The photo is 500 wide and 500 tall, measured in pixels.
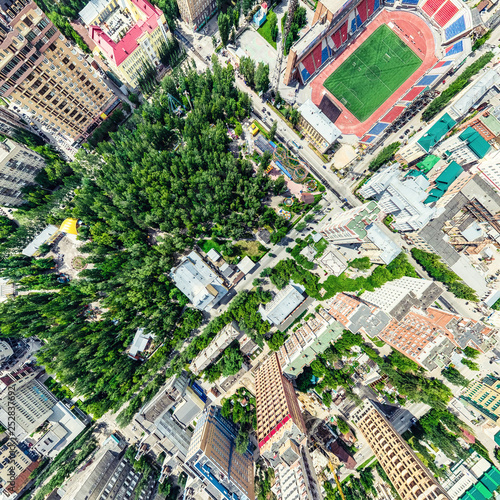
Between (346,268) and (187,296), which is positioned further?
(346,268)

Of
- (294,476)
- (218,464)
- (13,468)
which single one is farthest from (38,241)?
(294,476)

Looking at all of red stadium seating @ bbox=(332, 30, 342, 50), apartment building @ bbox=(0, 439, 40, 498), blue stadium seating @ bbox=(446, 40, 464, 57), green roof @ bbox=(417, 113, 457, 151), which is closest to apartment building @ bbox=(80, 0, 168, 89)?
red stadium seating @ bbox=(332, 30, 342, 50)

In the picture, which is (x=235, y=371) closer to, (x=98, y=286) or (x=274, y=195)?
(x=98, y=286)

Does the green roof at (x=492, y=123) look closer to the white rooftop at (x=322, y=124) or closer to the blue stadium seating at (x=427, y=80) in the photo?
the blue stadium seating at (x=427, y=80)

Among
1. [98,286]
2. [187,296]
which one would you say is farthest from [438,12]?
[98,286]

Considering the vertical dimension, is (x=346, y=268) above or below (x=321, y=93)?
below

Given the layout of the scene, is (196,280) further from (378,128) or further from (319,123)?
(378,128)
